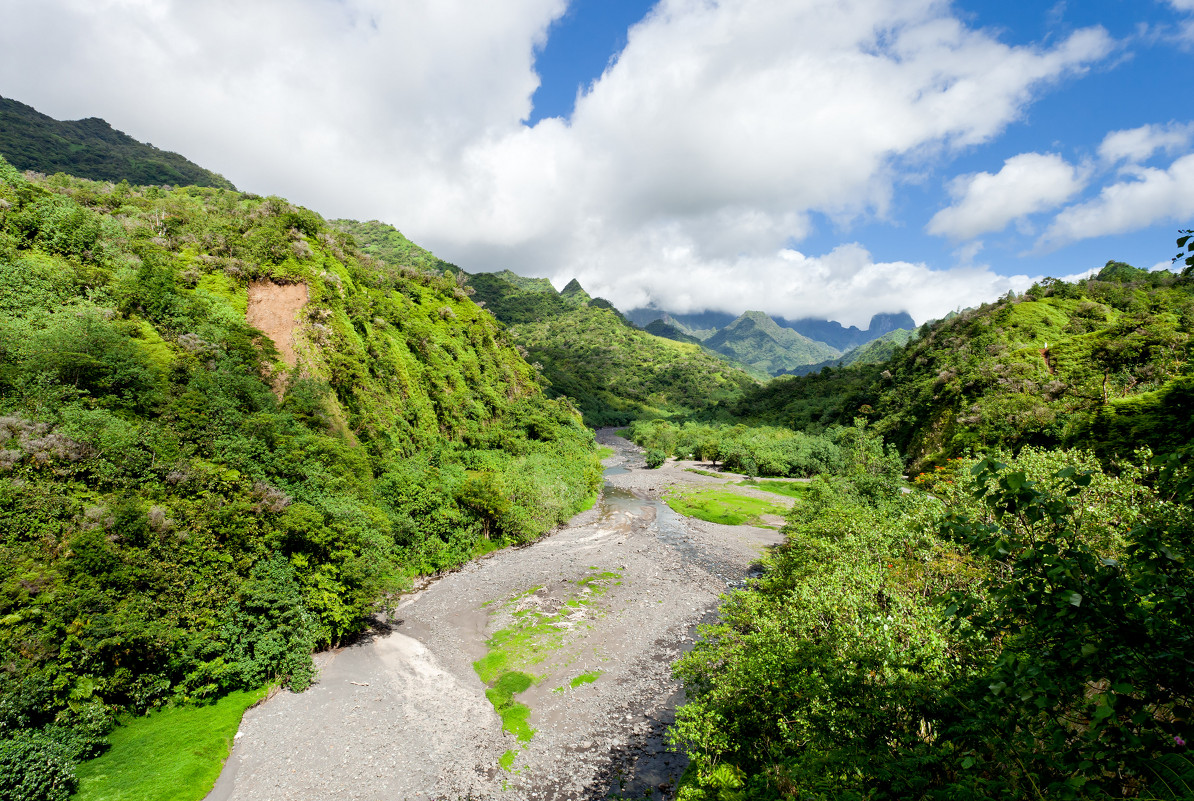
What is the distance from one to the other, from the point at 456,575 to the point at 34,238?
110 ft

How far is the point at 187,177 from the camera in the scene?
129 metres

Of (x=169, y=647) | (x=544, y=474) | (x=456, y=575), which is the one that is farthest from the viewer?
(x=544, y=474)

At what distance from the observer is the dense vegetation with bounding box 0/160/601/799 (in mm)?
15602

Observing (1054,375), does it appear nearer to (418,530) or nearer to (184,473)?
(418,530)

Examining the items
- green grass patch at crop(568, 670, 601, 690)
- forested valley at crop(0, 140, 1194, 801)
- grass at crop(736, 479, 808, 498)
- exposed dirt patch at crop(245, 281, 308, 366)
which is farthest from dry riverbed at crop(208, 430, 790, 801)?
grass at crop(736, 479, 808, 498)

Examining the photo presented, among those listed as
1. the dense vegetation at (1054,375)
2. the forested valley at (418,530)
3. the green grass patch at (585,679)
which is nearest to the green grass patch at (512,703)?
the green grass patch at (585,679)

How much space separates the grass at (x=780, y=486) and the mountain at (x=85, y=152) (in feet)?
453

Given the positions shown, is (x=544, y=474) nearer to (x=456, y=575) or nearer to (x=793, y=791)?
(x=456, y=575)

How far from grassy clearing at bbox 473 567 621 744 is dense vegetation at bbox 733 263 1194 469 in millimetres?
34433

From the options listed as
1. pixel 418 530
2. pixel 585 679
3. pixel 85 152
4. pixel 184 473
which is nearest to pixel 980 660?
Answer: pixel 585 679

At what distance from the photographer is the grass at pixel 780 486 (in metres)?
66.1

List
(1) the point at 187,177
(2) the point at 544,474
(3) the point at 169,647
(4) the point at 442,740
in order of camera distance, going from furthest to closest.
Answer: (1) the point at 187,177, (2) the point at 544,474, (4) the point at 442,740, (3) the point at 169,647

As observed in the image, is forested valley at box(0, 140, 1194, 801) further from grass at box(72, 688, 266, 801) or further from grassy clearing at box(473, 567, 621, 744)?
grassy clearing at box(473, 567, 621, 744)

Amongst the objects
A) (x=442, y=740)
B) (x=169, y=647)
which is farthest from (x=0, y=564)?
(x=442, y=740)
